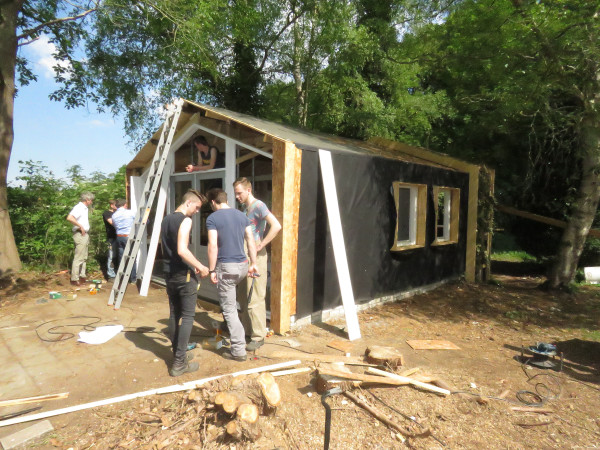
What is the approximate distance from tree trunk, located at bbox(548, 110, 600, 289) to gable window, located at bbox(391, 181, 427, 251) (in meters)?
3.70

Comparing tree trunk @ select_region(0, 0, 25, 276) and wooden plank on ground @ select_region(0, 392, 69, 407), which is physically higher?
tree trunk @ select_region(0, 0, 25, 276)

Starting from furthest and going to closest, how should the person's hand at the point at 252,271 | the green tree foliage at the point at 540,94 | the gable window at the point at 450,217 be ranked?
1. the gable window at the point at 450,217
2. the green tree foliage at the point at 540,94
3. the person's hand at the point at 252,271

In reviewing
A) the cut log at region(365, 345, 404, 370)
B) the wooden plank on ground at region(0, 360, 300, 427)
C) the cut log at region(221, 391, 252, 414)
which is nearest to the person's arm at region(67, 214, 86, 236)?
the wooden plank on ground at region(0, 360, 300, 427)

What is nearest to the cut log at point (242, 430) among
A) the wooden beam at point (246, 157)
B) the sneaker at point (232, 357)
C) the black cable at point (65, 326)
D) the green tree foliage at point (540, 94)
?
the sneaker at point (232, 357)

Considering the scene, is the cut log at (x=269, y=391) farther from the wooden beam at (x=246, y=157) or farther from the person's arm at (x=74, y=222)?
the person's arm at (x=74, y=222)

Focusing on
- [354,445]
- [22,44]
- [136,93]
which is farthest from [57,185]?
[354,445]

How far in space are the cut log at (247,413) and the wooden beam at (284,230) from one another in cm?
226

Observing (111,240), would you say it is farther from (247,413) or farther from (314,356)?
(247,413)

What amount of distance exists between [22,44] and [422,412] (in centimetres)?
1230

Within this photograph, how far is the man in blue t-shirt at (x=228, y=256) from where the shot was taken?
13.1 ft

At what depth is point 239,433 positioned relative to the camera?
106 inches

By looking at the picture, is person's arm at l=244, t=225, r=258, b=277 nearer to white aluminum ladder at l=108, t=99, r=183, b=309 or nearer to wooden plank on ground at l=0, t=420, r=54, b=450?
wooden plank on ground at l=0, t=420, r=54, b=450

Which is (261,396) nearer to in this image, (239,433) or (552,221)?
(239,433)

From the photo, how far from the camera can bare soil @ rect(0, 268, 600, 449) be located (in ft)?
9.43
